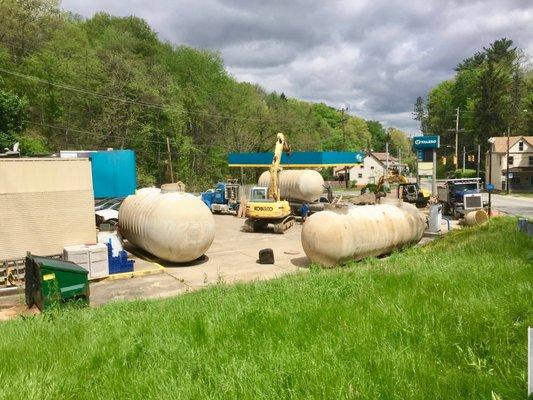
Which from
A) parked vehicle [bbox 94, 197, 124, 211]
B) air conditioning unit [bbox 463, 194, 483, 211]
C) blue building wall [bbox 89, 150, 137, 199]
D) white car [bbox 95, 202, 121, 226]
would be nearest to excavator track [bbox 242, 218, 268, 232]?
blue building wall [bbox 89, 150, 137, 199]

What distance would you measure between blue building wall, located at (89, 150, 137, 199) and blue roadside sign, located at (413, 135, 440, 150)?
2186 centimetres

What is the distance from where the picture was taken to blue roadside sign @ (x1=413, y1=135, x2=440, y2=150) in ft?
107

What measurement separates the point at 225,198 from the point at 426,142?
16738 millimetres

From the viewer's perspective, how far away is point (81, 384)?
162 inches

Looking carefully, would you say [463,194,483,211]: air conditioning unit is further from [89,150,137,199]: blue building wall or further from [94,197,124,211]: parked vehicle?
[94,197,124,211]: parked vehicle

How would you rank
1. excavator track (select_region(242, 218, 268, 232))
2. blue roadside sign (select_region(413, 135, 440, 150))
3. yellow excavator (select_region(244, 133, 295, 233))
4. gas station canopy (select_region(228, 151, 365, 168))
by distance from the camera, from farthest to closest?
gas station canopy (select_region(228, 151, 365, 168)) → blue roadside sign (select_region(413, 135, 440, 150)) → excavator track (select_region(242, 218, 268, 232)) → yellow excavator (select_region(244, 133, 295, 233))

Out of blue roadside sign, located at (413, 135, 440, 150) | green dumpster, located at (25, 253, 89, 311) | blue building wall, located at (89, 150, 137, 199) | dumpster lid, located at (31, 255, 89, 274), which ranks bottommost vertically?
green dumpster, located at (25, 253, 89, 311)

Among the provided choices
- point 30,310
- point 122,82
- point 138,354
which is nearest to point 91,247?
point 30,310

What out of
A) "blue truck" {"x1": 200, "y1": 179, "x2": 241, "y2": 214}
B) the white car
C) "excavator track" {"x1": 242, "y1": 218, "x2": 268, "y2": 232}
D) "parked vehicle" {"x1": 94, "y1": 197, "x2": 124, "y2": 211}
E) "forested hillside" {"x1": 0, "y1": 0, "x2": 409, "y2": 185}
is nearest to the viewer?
the white car

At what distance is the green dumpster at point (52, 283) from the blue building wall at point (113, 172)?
10.8 meters

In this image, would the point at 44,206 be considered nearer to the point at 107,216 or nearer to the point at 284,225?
the point at 107,216

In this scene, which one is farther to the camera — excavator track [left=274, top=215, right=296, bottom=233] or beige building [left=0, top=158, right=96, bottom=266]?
excavator track [left=274, top=215, right=296, bottom=233]

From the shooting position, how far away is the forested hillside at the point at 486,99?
70125 mm

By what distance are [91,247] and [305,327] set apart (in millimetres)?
12405
